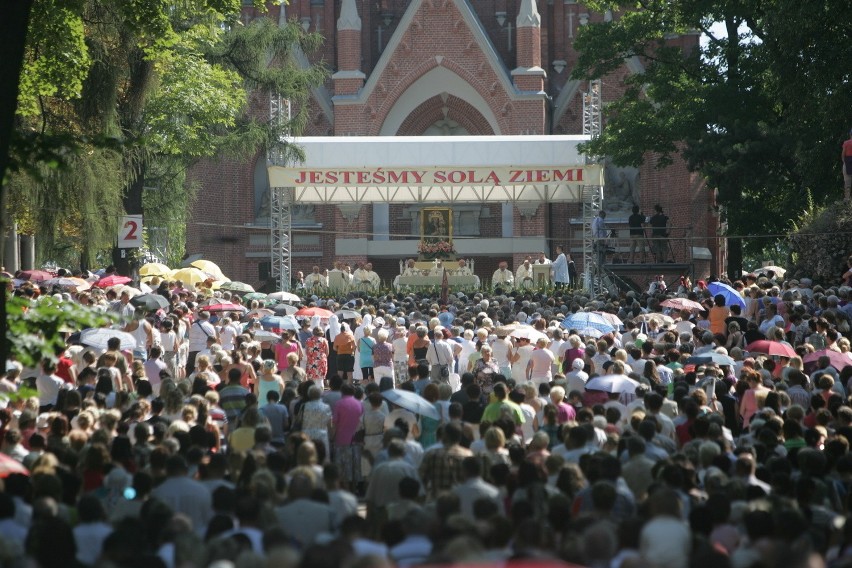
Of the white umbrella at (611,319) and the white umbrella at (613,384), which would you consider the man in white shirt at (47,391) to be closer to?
the white umbrella at (613,384)

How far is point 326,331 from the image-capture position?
2619cm

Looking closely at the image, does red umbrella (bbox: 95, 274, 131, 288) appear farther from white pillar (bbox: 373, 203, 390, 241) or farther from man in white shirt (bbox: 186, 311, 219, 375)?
white pillar (bbox: 373, 203, 390, 241)

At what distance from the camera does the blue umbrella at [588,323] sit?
881 inches

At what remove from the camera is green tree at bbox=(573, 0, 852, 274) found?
27.0m

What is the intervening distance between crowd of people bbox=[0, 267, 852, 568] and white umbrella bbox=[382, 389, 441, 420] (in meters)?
0.05

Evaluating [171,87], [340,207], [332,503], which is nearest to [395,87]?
[340,207]

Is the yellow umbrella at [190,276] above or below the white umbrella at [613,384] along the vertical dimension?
above

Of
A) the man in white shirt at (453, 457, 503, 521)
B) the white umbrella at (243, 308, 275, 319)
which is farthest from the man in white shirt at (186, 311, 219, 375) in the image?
the man in white shirt at (453, 457, 503, 521)

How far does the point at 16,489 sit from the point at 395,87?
138 feet

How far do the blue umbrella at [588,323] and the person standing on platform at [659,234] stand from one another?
44.1 feet

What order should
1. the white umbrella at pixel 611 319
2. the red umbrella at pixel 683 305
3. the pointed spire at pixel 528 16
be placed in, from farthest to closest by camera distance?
the pointed spire at pixel 528 16 < the red umbrella at pixel 683 305 < the white umbrella at pixel 611 319

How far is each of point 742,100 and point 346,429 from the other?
2316cm

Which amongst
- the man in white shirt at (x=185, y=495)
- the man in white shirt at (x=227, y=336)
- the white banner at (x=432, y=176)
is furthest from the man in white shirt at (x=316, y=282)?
the man in white shirt at (x=185, y=495)

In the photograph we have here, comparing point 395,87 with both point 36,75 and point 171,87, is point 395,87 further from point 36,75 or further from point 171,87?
point 36,75
